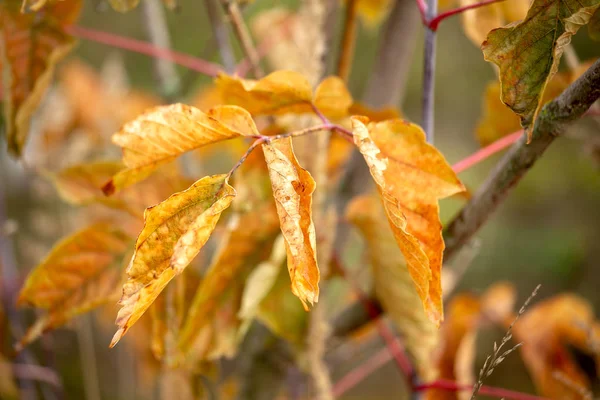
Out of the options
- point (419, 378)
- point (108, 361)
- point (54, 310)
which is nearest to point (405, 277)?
point (419, 378)

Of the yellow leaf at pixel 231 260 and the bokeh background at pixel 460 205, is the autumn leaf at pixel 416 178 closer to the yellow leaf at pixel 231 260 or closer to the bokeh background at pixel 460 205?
the yellow leaf at pixel 231 260

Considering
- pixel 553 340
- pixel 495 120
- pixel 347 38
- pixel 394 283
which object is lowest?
pixel 553 340

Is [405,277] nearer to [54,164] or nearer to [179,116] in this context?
[179,116]

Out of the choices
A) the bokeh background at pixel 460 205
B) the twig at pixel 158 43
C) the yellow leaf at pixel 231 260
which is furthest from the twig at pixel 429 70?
the bokeh background at pixel 460 205

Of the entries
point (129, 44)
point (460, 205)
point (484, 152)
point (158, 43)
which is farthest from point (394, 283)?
point (460, 205)

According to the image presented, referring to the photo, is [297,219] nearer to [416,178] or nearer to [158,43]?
[416,178]

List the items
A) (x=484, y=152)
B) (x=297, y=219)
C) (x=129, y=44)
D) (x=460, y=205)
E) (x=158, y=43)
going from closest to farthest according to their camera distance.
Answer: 1. (x=297, y=219)
2. (x=484, y=152)
3. (x=129, y=44)
4. (x=158, y=43)
5. (x=460, y=205)
